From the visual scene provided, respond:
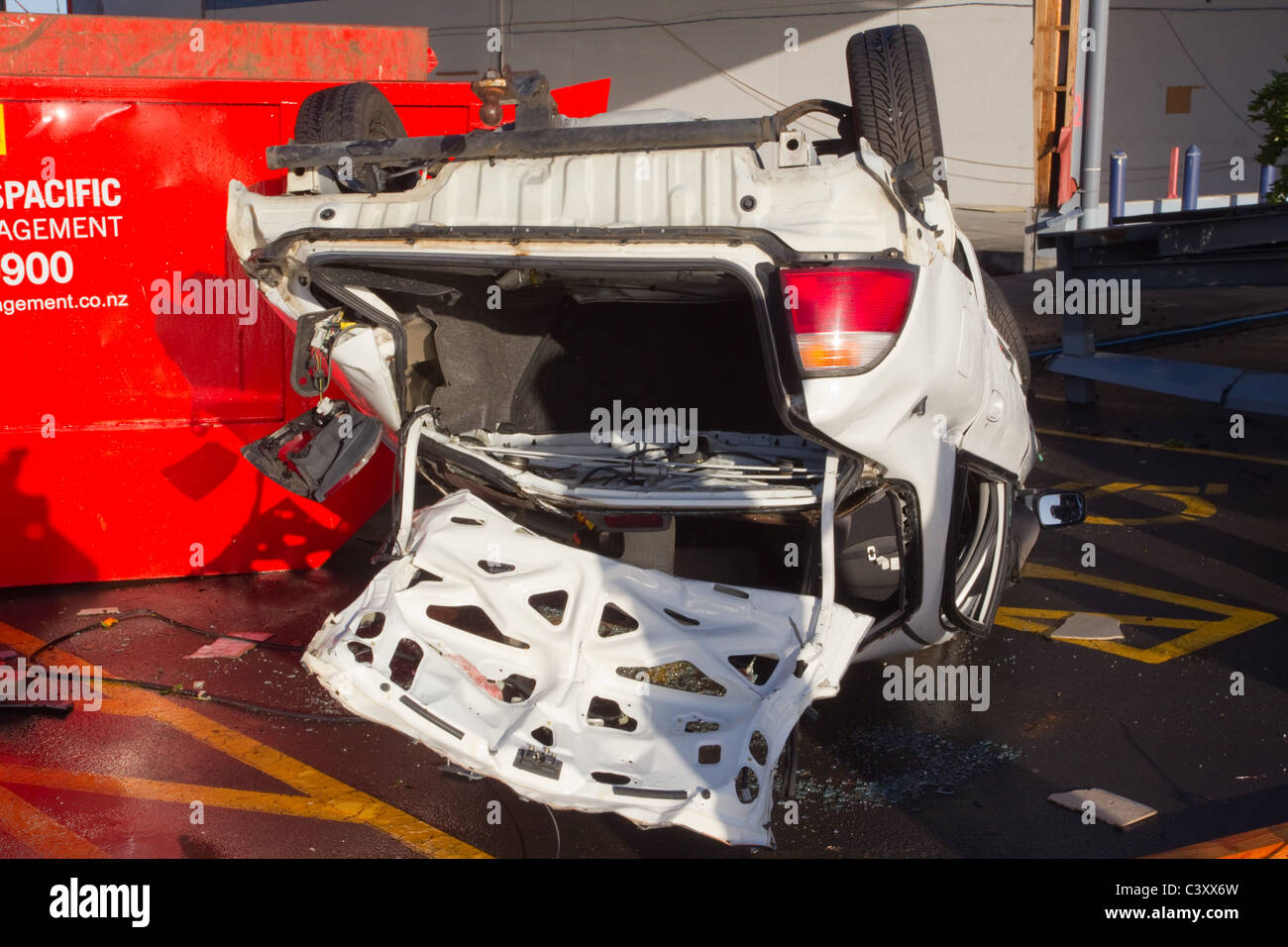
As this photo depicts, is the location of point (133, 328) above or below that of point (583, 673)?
above

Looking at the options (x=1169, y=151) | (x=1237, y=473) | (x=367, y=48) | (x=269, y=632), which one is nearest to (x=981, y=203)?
(x=1169, y=151)

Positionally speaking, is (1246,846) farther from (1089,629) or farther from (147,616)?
(147,616)

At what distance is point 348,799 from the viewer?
3.65 m

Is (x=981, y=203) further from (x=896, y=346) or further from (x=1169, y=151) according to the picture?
(x=896, y=346)

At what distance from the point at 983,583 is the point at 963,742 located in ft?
1.79

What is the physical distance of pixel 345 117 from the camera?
4230 mm

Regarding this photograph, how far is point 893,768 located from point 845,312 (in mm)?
1609

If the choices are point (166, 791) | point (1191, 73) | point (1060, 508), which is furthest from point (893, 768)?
point (1191, 73)

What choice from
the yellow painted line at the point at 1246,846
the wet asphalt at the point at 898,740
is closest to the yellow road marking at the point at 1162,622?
the wet asphalt at the point at 898,740

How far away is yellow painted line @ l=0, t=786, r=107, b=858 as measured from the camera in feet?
11.1

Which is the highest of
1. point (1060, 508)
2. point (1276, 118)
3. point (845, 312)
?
point (1276, 118)

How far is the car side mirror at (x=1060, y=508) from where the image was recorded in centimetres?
443

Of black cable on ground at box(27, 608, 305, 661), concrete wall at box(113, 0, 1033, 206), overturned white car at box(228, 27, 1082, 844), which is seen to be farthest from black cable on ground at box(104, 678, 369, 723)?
concrete wall at box(113, 0, 1033, 206)

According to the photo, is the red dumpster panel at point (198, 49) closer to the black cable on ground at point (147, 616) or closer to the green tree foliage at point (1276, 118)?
the black cable on ground at point (147, 616)
